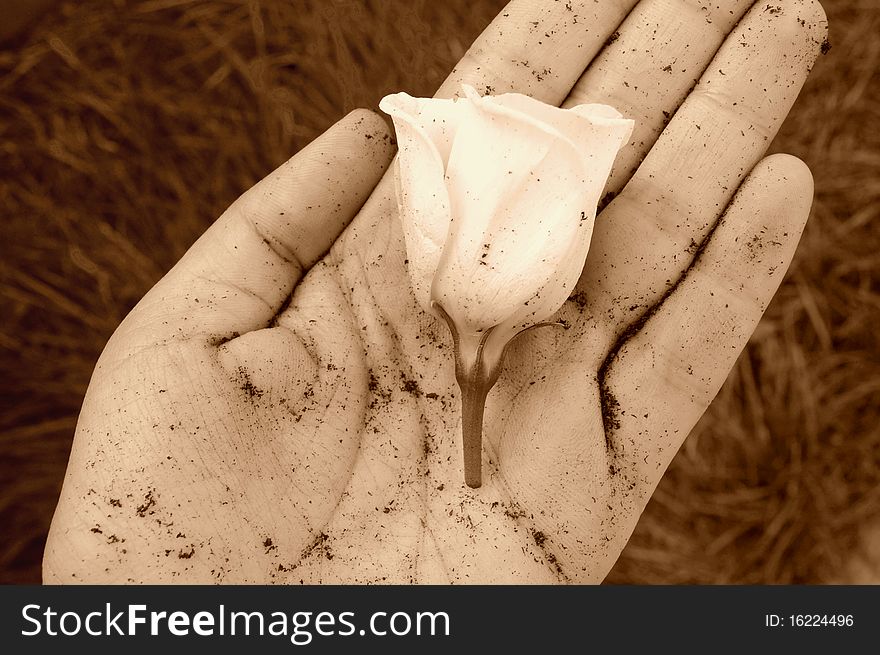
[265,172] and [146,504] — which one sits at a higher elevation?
[265,172]

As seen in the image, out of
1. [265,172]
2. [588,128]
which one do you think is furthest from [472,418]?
[265,172]

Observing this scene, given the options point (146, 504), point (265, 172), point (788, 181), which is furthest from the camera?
point (265, 172)

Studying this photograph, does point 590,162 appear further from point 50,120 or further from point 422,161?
point 50,120

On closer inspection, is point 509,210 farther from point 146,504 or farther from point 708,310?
point 146,504

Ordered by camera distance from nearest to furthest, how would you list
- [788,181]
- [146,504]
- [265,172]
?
1. [146,504]
2. [788,181]
3. [265,172]

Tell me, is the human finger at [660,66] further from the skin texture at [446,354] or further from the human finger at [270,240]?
the human finger at [270,240]

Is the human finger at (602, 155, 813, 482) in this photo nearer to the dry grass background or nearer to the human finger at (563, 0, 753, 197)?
the human finger at (563, 0, 753, 197)

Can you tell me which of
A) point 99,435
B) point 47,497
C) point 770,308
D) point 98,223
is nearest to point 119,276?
point 98,223

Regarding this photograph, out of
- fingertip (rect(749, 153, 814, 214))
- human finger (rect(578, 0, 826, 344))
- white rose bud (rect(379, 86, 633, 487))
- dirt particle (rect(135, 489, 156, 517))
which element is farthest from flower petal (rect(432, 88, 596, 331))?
dirt particle (rect(135, 489, 156, 517))
